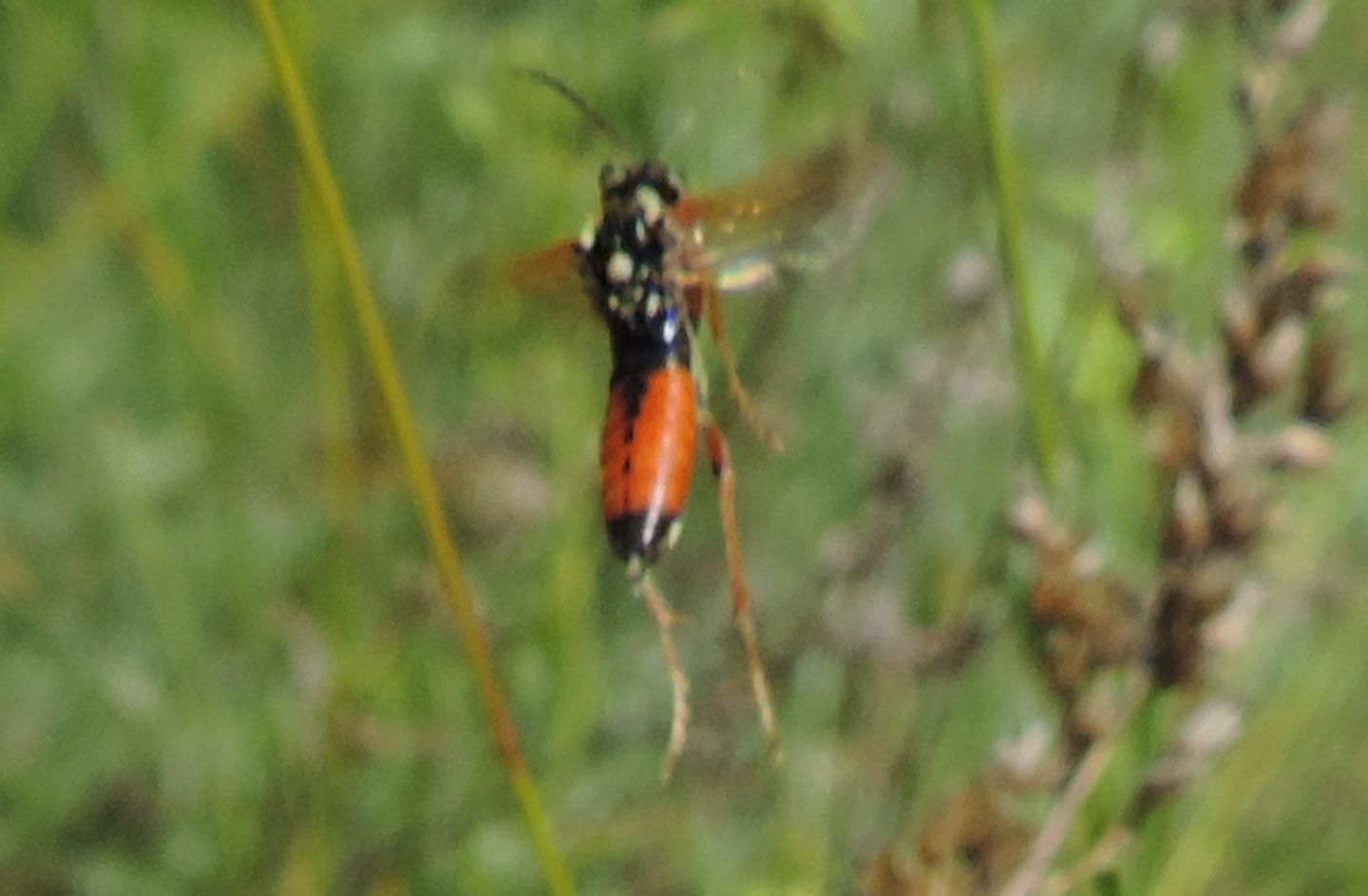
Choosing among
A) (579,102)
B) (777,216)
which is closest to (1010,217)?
(777,216)

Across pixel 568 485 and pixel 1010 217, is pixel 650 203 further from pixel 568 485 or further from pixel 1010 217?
pixel 568 485

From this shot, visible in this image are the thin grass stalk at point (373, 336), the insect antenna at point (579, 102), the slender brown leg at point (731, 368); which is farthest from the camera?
the insect antenna at point (579, 102)

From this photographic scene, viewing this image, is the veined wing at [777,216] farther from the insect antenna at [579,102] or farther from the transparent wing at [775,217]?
the insect antenna at [579,102]

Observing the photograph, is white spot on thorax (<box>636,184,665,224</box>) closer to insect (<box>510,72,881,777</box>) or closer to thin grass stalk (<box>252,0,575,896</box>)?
insect (<box>510,72,881,777</box>)

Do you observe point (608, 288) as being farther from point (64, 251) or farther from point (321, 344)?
point (64, 251)

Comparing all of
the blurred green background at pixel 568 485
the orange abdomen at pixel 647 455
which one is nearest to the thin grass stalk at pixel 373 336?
the orange abdomen at pixel 647 455

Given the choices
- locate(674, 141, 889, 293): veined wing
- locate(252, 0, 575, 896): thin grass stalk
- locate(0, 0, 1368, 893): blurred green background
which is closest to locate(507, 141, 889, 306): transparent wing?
locate(674, 141, 889, 293): veined wing

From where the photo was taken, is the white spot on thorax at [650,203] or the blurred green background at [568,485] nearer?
the white spot on thorax at [650,203]
